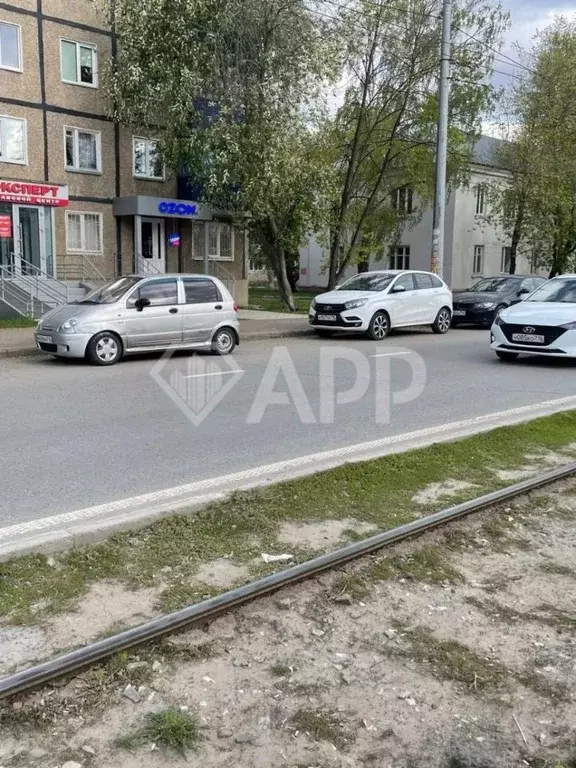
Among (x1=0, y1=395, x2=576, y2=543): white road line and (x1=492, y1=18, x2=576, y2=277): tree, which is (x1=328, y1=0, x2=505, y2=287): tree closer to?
(x1=492, y1=18, x2=576, y2=277): tree

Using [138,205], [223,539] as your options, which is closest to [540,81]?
[138,205]

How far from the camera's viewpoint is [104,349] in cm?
1330

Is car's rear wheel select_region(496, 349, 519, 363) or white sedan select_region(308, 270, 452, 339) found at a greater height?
white sedan select_region(308, 270, 452, 339)

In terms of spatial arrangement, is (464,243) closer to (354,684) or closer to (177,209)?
(177,209)

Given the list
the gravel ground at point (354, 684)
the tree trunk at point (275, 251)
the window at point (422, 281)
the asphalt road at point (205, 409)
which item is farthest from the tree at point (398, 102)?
the gravel ground at point (354, 684)

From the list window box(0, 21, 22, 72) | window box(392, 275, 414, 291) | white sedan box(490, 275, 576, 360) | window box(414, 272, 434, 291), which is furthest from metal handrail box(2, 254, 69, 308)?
white sedan box(490, 275, 576, 360)

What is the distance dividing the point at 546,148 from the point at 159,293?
24.9 meters

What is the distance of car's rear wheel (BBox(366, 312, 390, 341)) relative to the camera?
17734mm

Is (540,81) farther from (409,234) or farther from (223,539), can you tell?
(223,539)

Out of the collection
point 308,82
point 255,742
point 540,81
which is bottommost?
point 255,742

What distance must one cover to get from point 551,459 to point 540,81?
31.6 metres

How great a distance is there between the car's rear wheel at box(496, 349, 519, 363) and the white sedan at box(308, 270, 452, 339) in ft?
12.6

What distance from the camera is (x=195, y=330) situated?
14453 mm
